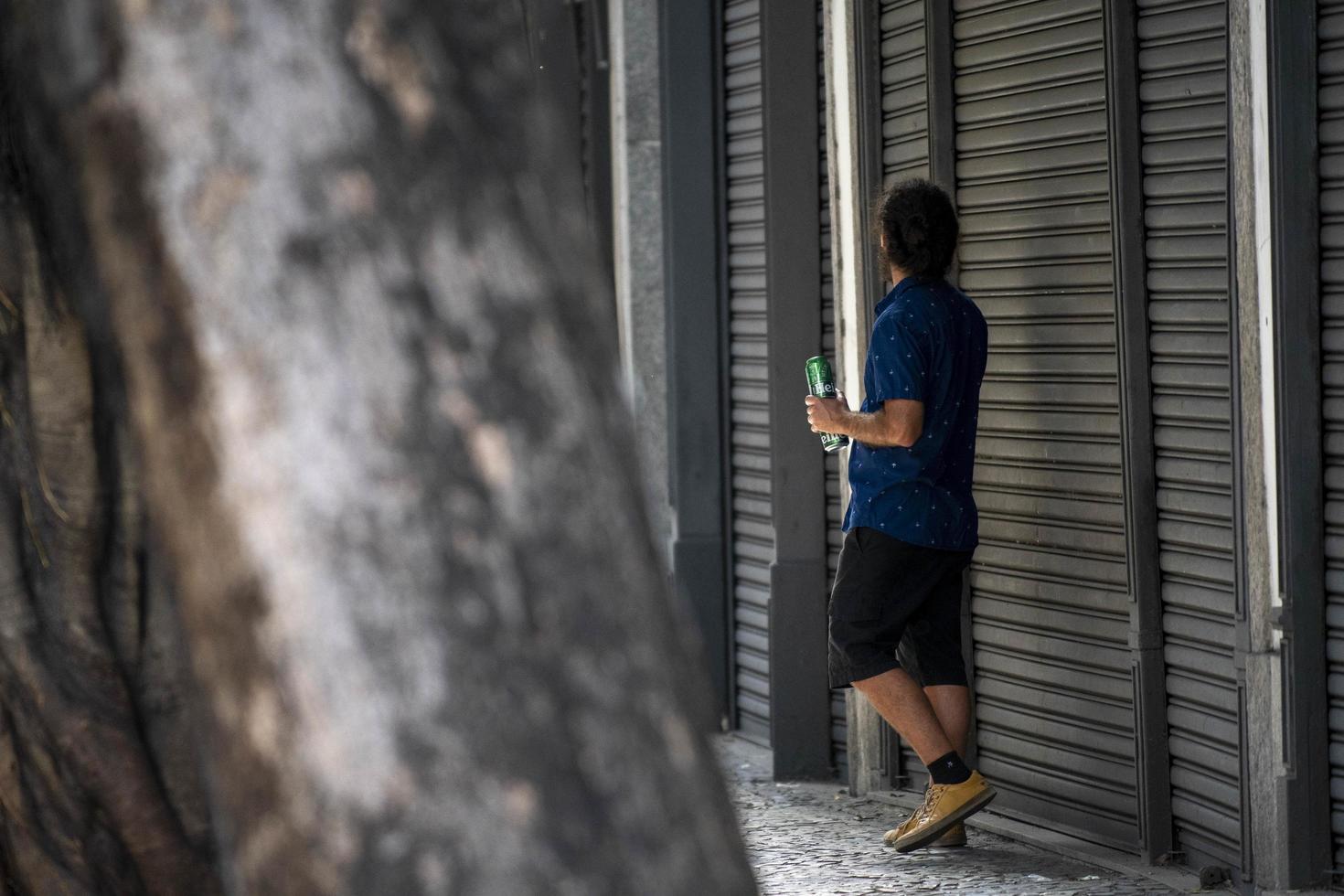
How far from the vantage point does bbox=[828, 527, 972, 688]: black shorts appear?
5.42m

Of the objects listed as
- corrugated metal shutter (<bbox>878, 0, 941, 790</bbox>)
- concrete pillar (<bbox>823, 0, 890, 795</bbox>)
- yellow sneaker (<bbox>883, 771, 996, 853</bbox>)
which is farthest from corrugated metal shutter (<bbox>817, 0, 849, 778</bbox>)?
yellow sneaker (<bbox>883, 771, 996, 853</bbox>)

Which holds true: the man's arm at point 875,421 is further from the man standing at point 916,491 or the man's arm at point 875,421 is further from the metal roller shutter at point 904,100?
the metal roller shutter at point 904,100

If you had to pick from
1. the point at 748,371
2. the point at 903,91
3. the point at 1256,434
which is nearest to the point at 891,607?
the point at 1256,434

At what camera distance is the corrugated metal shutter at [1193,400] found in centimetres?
491

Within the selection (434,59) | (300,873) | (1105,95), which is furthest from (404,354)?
(1105,95)

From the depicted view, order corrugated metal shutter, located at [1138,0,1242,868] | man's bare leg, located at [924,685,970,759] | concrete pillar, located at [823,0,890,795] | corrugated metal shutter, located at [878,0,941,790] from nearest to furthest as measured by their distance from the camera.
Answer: corrugated metal shutter, located at [1138,0,1242,868]
man's bare leg, located at [924,685,970,759]
corrugated metal shutter, located at [878,0,941,790]
concrete pillar, located at [823,0,890,795]

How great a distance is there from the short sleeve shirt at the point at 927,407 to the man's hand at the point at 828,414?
78 millimetres

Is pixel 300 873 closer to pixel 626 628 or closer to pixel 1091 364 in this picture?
pixel 626 628

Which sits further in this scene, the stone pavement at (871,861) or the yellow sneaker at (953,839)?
the yellow sneaker at (953,839)

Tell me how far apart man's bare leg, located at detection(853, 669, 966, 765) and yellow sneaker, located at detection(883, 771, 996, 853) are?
0.13 metres

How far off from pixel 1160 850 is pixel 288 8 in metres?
4.44

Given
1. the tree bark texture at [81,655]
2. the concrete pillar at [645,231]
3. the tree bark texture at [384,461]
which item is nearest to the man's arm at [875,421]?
the concrete pillar at [645,231]

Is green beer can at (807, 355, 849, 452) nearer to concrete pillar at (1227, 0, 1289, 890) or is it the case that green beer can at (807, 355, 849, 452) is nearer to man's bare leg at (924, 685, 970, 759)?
man's bare leg at (924, 685, 970, 759)

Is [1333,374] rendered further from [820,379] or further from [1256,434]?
[820,379]
